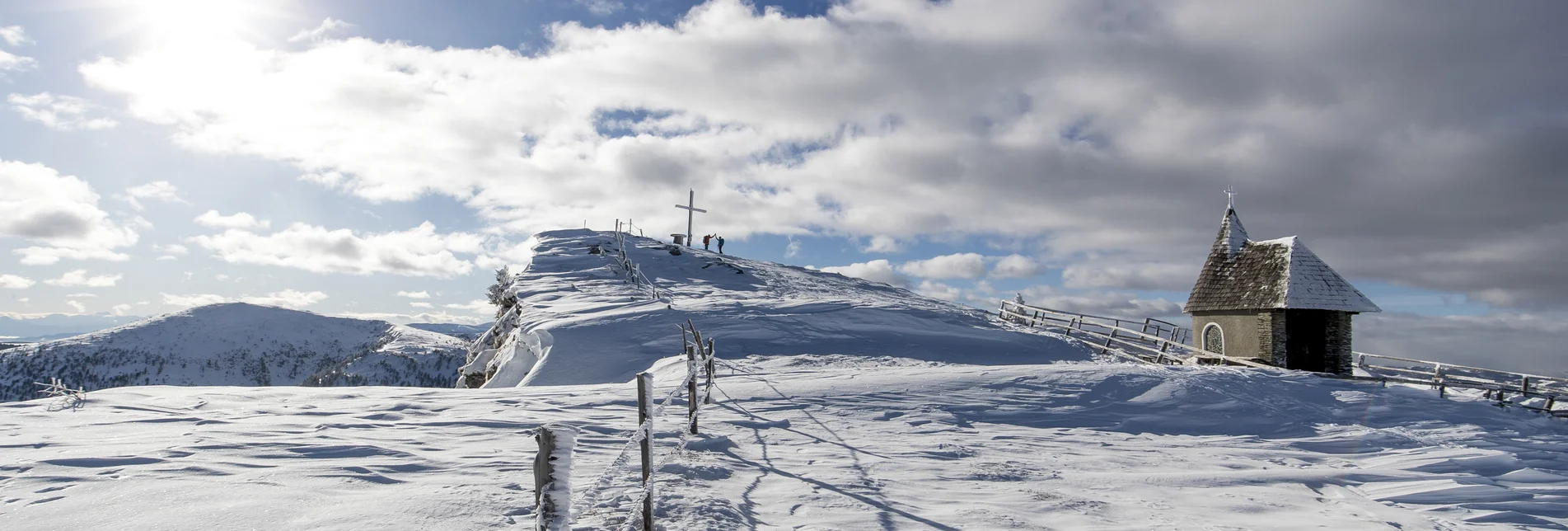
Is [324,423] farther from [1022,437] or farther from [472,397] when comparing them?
[1022,437]

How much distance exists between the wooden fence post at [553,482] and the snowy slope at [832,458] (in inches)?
74.8

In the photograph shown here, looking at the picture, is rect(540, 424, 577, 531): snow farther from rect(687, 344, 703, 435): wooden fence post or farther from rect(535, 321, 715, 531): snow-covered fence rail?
rect(687, 344, 703, 435): wooden fence post

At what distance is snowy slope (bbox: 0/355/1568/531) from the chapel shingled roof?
7.34 m

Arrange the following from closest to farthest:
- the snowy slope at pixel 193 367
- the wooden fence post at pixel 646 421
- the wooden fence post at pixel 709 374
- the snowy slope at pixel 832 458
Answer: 1. the wooden fence post at pixel 646 421
2. the snowy slope at pixel 832 458
3. the wooden fence post at pixel 709 374
4. the snowy slope at pixel 193 367

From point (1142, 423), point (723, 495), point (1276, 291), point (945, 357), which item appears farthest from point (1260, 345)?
point (723, 495)

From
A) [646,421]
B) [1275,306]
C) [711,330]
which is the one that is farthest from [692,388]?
[1275,306]

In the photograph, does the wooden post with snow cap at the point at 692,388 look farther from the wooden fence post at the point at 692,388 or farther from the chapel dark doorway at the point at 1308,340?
the chapel dark doorway at the point at 1308,340

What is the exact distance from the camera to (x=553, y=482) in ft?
12.5

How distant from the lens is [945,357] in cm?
2289

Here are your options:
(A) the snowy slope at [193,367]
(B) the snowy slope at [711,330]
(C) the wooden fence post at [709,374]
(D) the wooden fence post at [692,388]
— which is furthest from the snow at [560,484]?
(A) the snowy slope at [193,367]

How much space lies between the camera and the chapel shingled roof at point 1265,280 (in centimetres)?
2205

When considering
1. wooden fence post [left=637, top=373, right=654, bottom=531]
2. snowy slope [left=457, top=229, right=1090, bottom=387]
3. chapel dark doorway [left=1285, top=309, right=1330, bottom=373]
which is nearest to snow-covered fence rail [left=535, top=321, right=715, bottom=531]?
wooden fence post [left=637, top=373, right=654, bottom=531]

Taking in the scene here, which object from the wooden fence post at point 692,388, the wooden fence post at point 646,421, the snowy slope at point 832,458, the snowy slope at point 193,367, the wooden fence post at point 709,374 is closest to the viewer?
the wooden fence post at point 646,421

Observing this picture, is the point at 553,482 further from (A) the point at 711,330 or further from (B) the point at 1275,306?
(B) the point at 1275,306
